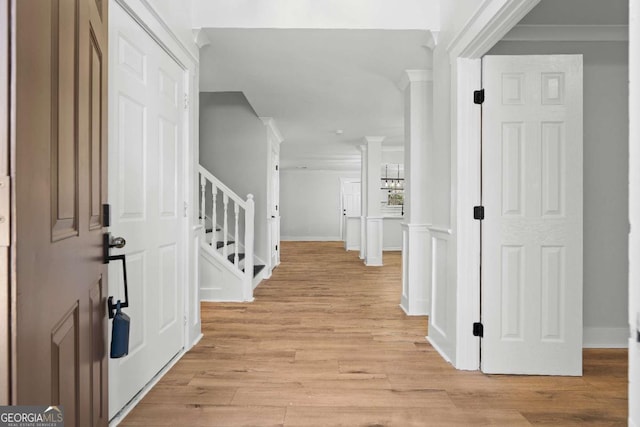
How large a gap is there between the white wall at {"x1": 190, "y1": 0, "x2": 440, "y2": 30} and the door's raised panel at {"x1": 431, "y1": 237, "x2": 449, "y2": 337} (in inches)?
63.1

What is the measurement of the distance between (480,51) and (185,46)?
1.87 metres

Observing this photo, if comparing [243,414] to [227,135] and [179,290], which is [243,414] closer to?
[179,290]

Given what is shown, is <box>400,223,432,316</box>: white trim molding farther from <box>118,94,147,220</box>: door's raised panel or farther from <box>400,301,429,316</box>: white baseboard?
<box>118,94,147,220</box>: door's raised panel

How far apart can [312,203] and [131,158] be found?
12.0 meters

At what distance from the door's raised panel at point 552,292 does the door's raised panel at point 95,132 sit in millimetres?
2328

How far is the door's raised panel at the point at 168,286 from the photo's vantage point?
2.46 m

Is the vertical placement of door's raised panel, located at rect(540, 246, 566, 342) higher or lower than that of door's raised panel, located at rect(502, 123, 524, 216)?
lower

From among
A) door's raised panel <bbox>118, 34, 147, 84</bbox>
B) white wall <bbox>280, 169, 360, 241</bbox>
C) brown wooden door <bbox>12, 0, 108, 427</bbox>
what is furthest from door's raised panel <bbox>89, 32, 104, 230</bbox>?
white wall <bbox>280, 169, 360, 241</bbox>

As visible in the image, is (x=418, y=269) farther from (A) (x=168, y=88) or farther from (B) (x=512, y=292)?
(A) (x=168, y=88)

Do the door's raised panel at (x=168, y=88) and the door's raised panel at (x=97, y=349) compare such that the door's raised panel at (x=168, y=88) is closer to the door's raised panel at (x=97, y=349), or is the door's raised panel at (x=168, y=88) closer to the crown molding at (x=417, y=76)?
the door's raised panel at (x=97, y=349)

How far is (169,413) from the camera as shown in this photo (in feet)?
6.55

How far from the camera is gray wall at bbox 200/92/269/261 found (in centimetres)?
608

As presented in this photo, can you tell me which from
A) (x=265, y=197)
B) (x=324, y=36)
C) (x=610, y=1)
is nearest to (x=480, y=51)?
(x=610, y=1)

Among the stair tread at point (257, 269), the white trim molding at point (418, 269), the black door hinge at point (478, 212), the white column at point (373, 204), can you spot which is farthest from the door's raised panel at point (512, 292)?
the white column at point (373, 204)
